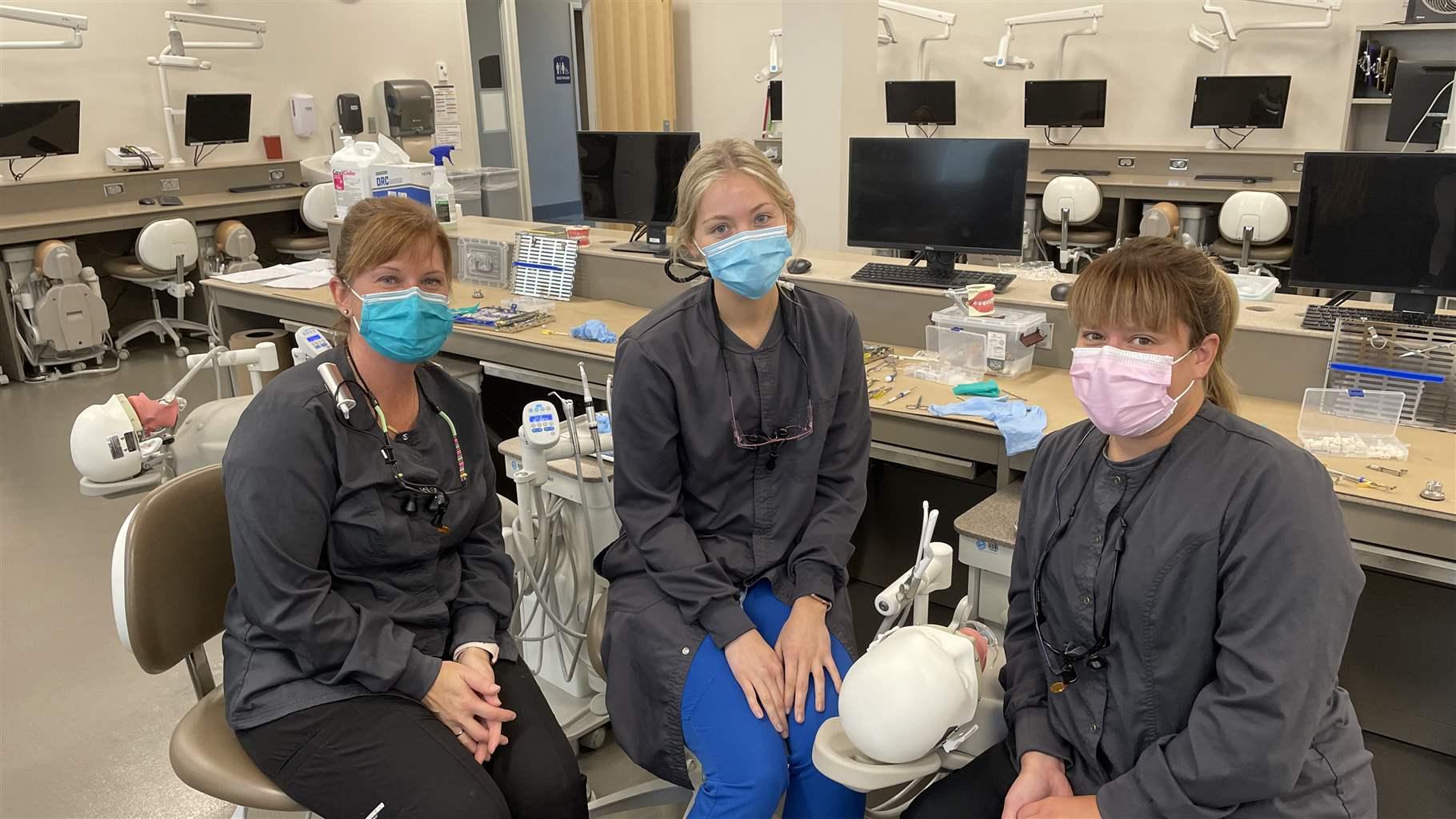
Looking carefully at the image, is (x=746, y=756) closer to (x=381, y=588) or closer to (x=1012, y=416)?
(x=381, y=588)

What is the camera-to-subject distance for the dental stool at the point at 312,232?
17.5ft

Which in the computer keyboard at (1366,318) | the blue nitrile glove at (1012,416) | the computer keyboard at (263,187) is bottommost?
the blue nitrile glove at (1012,416)

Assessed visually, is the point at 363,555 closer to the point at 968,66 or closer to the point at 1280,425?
the point at 1280,425

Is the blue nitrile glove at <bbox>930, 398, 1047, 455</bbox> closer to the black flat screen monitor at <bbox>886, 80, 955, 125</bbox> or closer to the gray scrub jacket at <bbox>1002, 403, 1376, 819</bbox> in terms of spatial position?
the gray scrub jacket at <bbox>1002, 403, 1376, 819</bbox>

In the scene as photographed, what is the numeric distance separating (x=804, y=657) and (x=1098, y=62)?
6.71 metres

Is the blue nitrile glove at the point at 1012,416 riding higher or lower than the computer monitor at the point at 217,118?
lower

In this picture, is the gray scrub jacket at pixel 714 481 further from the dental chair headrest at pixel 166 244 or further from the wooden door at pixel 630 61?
the wooden door at pixel 630 61

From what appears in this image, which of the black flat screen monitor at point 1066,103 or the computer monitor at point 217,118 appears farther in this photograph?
the black flat screen monitor at point 1066,103

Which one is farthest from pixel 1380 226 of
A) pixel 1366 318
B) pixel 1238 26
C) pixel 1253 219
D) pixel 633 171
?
pixel 1238 26

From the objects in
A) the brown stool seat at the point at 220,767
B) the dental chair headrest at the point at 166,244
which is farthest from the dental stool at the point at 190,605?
the dental chair headrest at the point at 166,244

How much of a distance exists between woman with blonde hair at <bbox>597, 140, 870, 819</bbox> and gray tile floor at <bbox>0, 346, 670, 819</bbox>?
2.03 feet

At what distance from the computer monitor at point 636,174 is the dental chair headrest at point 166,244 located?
2.83 meters

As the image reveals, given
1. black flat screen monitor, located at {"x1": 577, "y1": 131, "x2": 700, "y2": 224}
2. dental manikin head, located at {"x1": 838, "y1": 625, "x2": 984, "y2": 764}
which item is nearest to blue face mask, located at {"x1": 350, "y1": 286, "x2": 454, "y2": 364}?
dental manikin head, located at {"x1": 838, "y1": 625, "x2": 984, "y2": 764}

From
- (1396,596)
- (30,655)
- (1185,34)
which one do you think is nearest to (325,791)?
(30,655)
